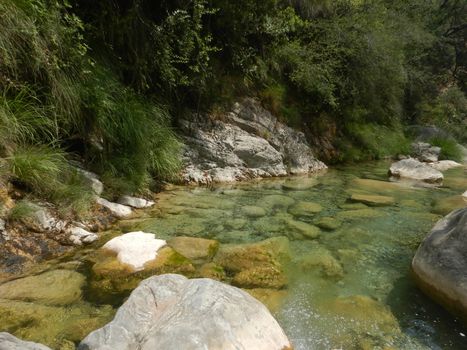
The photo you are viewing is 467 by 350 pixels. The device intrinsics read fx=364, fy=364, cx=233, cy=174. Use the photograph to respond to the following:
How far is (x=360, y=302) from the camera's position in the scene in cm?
279

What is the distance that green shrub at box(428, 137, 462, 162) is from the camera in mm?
13000

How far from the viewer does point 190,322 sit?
74.9 inches

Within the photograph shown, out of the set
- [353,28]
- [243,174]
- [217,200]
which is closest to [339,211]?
[217,200]

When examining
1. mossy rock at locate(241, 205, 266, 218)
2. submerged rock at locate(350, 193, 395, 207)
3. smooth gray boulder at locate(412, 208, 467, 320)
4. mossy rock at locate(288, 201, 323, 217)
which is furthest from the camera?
submerged rock at locate(350, 193, 395, 207)

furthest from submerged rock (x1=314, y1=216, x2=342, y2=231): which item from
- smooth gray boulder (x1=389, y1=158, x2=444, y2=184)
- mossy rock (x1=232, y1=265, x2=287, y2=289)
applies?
smooth gray boulder (x1=389, y1=158, x2=444, y2=184)

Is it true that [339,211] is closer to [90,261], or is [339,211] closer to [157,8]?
[90,261]

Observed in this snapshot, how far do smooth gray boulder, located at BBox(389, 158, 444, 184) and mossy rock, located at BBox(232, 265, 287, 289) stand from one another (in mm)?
6150

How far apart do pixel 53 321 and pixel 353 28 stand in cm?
1005

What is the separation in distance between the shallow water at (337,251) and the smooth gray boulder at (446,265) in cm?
10

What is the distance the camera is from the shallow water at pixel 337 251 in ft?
7.93

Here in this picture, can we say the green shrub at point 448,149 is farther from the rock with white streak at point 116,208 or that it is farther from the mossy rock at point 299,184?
the rock with white streak at point 116,208

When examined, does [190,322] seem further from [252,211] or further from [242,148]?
[242,148]

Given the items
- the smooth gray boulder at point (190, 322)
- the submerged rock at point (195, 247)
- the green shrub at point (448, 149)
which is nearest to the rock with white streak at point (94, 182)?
the submerged rock at point (195, 247)

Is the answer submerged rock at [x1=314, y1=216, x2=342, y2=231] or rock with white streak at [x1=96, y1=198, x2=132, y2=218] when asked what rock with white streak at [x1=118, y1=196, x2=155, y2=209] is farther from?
submerged rock at [x1=314, y1=216, x2=342, y2=231]
